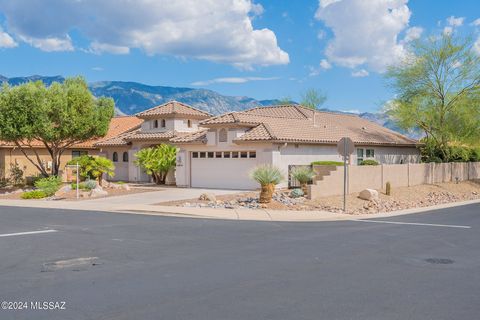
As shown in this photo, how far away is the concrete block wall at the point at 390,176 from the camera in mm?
25844

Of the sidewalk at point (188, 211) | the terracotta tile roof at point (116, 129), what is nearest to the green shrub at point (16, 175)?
the terracotta tile roof at point (116, 129)

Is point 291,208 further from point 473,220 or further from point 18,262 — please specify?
point 18,262

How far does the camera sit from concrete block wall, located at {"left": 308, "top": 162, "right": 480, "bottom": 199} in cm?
2584

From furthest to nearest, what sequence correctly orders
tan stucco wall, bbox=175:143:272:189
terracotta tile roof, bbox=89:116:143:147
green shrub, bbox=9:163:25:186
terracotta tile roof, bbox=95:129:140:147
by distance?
terracotta tile roof, bbox=89:116:143:147, terracotta tile roof, bbox=95:129:140:147, green shrub, bbox=9:163:25:186, tan stucco wall, bbox=175:143:272:189

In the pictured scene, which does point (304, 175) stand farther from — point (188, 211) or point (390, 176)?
point (188, 211)

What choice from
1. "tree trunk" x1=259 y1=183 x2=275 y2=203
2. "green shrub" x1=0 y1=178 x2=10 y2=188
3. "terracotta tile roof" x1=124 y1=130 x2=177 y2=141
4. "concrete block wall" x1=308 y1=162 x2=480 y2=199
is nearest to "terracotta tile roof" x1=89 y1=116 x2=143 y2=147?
"terracotta tile roof" x1=124 y1=130 x2=177 y2=141

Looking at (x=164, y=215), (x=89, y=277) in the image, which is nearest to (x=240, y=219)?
(x=164, y=215)

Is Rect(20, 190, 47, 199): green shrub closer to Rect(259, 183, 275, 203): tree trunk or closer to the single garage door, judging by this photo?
the single garage door

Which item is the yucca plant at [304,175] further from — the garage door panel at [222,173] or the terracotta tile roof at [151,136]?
the terracotta tile roof at [151,136]

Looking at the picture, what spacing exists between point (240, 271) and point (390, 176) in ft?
75.1

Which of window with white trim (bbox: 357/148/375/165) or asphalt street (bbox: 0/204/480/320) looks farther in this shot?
window with white trim (bbox: 357/148/375/165)

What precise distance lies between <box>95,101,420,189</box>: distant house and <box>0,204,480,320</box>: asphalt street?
13872 mm

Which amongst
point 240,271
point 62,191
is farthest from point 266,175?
point 240,271

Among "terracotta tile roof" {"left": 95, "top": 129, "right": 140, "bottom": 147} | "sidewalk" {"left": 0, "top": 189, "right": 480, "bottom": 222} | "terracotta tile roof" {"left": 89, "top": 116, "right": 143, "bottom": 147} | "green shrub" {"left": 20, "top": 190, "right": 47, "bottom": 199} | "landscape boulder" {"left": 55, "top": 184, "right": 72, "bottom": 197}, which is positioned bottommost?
"sidewalk" {"left": 0, "top": 189, "right": 480, "bottom": 222}
